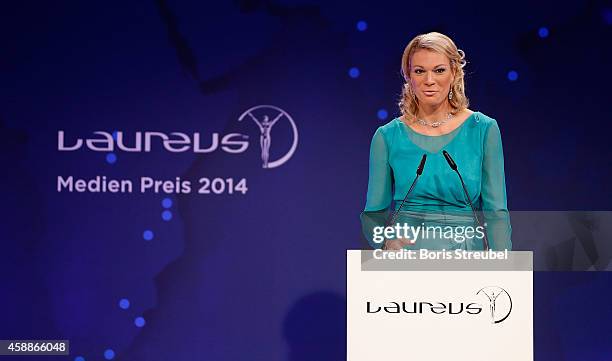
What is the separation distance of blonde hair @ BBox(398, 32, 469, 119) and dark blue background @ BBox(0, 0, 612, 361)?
58 mm

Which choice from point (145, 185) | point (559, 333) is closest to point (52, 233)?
point (145, 185)

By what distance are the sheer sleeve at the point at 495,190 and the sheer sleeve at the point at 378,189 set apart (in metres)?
0.45

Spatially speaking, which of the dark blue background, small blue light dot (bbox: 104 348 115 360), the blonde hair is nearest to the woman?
the blonde hair

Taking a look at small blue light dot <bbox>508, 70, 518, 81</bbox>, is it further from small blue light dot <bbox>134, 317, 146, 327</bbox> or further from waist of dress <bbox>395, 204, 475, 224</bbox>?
small blue light dot <bbox>134, 317, 146, 327</bbox>

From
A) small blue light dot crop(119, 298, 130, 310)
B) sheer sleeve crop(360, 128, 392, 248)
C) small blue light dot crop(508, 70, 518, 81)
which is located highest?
small blue light dot crop(508, 70, 518, 81)

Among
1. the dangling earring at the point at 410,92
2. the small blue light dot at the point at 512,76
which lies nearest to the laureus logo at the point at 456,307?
the dangling earring at the point at 410,92

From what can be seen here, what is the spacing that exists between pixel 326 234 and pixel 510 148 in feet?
3.27

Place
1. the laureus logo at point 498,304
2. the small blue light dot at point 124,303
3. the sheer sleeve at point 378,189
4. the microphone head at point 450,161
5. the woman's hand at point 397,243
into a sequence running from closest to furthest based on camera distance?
the laureus logo at point 498,304 < the woman's hand at point 397,243 < the microphone head at point 450,161 < the sheer sleeve at point 378,189 < the small blue light dot at point 124,303

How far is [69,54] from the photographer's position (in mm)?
4105

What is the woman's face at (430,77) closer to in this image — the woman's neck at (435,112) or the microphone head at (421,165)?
the woman's neck at (435,112)

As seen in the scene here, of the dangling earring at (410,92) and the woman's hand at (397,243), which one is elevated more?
the dangling earring at (410,92)

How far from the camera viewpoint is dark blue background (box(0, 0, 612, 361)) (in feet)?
13.4

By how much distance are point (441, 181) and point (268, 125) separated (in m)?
0.90

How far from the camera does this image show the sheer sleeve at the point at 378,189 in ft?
13.0
